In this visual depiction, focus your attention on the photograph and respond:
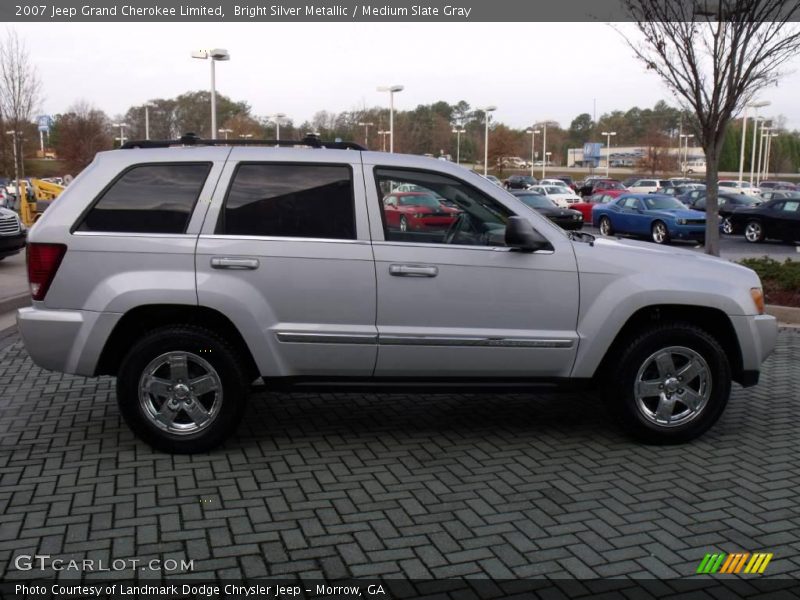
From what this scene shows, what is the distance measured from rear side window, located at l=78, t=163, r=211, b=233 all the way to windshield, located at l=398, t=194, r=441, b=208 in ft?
4.45

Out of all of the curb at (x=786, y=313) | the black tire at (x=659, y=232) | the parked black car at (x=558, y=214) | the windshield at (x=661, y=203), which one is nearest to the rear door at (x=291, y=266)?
the curb at (x=786, y=313)

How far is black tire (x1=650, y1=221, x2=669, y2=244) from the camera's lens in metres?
24.1

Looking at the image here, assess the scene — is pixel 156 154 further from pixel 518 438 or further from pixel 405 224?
pixel 518 438

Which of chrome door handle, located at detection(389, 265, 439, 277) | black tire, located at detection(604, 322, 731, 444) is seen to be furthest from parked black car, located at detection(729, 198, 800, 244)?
chrome door handle, located at detection(389, 265, 439, 277)

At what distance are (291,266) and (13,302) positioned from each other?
752 cm

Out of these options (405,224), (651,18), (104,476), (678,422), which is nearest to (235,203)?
(405,224)

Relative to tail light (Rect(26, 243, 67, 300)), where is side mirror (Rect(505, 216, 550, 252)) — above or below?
above

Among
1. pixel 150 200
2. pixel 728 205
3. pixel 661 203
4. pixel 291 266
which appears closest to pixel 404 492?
pixel 291 266

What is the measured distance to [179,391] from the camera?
5410 mm

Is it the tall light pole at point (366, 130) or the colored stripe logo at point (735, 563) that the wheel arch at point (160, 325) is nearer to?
the colored stripe logo at point (735, 563)

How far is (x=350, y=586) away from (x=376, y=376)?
1971 mm

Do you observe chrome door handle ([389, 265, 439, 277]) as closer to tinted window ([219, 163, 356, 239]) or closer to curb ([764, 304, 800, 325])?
tinted window ([219, 163, 356, 239])

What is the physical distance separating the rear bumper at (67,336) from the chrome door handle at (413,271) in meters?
1.77

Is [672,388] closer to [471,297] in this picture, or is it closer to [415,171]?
[471,297]
